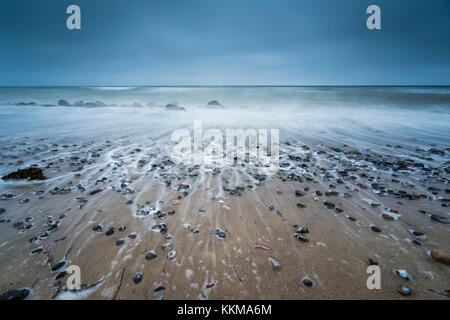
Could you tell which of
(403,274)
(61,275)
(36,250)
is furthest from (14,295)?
(403,274)

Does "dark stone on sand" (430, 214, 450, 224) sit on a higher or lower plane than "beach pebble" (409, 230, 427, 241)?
higher

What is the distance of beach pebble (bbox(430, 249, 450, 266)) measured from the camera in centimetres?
217

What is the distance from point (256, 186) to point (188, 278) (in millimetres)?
2468

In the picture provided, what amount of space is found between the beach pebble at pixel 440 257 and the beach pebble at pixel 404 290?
0.74 meters

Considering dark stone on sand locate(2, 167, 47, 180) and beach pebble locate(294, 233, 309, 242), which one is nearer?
beach pebble locate(294, 233, 309, 242)

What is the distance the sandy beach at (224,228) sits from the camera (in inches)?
78.0

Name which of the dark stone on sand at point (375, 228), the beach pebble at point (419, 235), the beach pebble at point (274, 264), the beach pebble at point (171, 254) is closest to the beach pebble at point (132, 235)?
the beach pebble at point (171, 254)

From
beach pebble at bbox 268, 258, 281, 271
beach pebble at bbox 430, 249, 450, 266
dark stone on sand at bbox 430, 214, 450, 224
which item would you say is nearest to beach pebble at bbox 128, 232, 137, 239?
beach pebble at bbox 268, 258, 281, 271

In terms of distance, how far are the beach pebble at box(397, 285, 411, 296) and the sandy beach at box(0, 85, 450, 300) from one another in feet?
0.11

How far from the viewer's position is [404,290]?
1883 millimetres

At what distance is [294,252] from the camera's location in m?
2.38

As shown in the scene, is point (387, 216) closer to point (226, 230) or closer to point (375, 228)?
point (375, 228)

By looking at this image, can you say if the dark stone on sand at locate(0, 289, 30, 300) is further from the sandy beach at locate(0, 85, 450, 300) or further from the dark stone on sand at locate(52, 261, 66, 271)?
the dark stone on sand at locate(52, 261, 66, 271)
